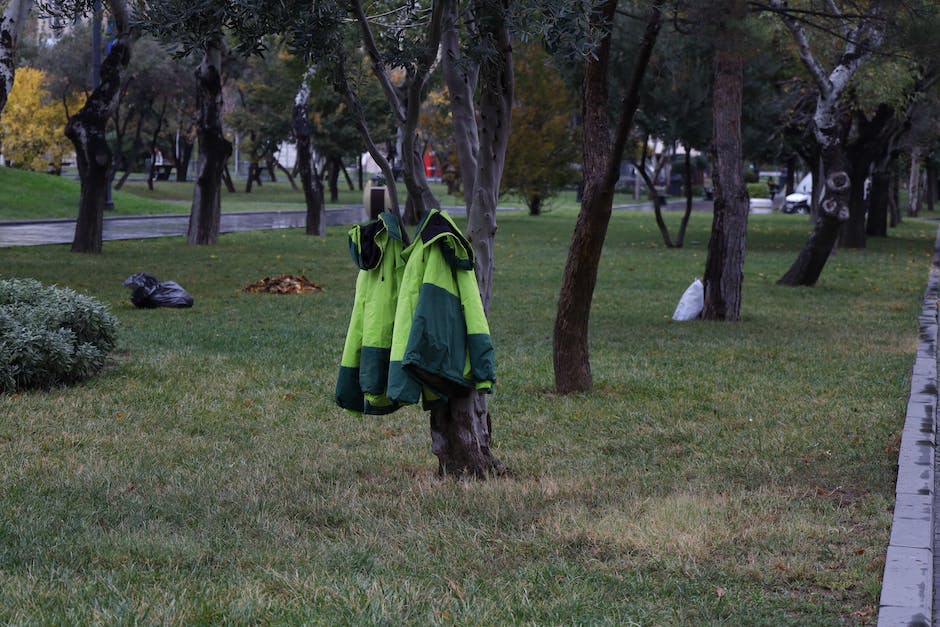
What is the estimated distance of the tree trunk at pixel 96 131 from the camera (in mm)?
19547

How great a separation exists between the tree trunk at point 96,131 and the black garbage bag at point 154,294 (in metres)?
6.10

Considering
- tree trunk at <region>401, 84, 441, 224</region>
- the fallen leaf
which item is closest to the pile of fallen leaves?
tree trunk at <region>401, 84, 441, 224</region>

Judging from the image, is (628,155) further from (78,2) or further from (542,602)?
(542,602)

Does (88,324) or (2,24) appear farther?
(2,24)

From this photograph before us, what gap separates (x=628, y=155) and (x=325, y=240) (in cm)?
822

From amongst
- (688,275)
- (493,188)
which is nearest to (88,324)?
(493,188)

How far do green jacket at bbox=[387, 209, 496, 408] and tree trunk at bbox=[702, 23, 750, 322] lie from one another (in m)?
8.99

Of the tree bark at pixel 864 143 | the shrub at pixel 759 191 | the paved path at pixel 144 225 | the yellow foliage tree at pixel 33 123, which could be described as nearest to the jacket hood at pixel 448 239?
the paved path at pixel 144 225

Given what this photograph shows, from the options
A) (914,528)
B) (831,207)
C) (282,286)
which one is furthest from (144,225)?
(914,528)

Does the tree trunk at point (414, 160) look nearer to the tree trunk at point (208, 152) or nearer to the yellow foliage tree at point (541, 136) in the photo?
the tree trunk at point (208, 152)

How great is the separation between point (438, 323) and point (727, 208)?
943cm

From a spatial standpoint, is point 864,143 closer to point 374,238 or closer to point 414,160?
point 414,160

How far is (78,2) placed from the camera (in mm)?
11250

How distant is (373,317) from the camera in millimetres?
5961
